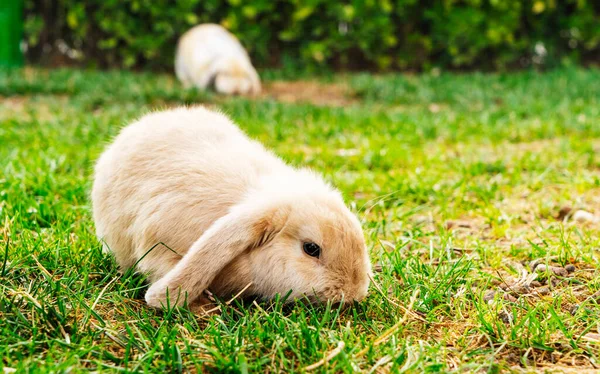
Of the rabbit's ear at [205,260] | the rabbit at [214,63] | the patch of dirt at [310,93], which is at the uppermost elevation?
the rabbit's ear at [205,260]

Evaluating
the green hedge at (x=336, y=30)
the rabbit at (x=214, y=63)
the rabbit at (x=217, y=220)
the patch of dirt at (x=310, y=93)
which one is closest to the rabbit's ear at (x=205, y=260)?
the rabbit at (x=217, y=220)

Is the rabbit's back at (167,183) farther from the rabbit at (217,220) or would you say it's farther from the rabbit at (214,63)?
the rabbit at (214,63)

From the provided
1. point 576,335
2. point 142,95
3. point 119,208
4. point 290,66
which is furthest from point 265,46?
point 576,335

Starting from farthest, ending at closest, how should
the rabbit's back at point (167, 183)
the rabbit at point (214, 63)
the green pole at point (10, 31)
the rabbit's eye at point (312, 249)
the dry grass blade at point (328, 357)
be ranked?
the green pole at point (10, 31) < the rabbit at point (214, 63) < the rabbit's back at point (167, 183) < the rabbit's eye at point (312, 249) < the dry grass blade at point (328, 357)

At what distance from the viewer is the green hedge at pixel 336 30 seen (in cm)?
1010

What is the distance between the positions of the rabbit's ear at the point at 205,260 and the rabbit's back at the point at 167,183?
21cm

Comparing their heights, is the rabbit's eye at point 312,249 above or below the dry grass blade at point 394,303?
above

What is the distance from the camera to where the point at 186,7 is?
1005cm

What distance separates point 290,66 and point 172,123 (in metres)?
7.87

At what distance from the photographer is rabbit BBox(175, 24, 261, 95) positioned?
8.42 metres

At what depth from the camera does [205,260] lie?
2.11 metres

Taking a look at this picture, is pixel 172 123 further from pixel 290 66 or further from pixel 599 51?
pixel 599 51

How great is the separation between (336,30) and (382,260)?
27.4ft

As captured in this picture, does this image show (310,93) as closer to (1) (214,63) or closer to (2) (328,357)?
(1) (214,63)
